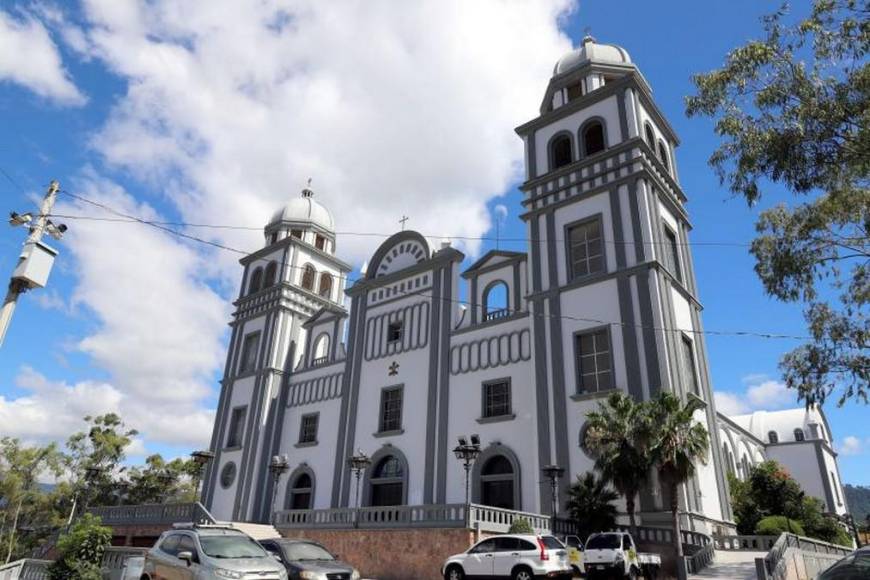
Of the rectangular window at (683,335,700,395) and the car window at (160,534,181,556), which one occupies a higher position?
the rectangular window at (683,335,700,395)

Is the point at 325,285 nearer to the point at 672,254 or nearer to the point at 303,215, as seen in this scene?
the point at 303,215

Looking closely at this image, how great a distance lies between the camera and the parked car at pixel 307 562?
10.8m

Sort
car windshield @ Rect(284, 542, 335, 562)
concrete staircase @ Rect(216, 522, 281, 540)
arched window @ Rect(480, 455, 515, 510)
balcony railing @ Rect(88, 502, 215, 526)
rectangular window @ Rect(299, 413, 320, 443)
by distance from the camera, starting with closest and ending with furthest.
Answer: car windshield @ Rect(284, 542, 335, 562) < arched window @ Rect(480, 455, 515, 510) < concrete staircase @ Rect(216, 522, 281, 540) < balcony railing @ Rect(88, 502, 215, 526) < rectangular window @ Rect(299, 413, 320, 443)

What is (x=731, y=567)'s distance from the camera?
49.9 feet

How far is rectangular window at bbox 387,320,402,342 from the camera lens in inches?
1119

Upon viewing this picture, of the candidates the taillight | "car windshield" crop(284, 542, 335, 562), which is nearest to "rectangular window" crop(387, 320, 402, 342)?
"car windshield" crop(284, 542, 335, 562)

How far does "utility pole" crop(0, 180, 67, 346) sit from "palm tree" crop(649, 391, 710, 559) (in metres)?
14.2

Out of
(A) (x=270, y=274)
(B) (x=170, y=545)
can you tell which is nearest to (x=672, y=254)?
(B) (x=170, y=545)

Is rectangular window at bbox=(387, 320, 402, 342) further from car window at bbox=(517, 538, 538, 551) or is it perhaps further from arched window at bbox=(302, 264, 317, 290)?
car window at bbox=(517, 538, 538, 551)

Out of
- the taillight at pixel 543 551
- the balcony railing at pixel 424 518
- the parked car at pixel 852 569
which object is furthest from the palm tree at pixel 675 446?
the parked car at pixel 852 569

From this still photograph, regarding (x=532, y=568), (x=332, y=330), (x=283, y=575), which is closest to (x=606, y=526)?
(x=532, y=568)

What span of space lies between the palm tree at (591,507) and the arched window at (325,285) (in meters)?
23.6

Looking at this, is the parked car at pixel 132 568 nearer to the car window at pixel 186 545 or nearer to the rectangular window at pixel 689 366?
the car window at pixel 186 545

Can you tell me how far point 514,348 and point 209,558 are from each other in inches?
625
